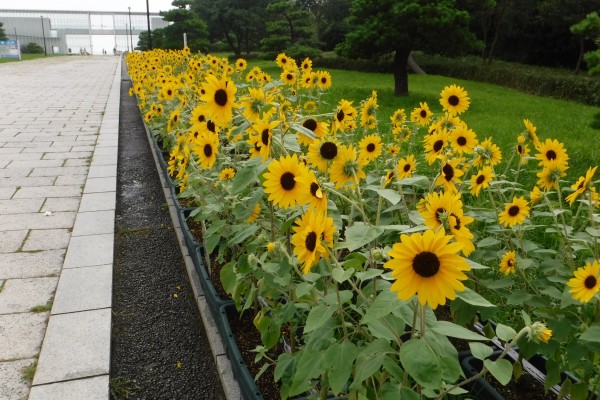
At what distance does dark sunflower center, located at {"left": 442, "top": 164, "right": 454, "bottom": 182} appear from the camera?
175 centimetres

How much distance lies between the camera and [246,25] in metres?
27.4

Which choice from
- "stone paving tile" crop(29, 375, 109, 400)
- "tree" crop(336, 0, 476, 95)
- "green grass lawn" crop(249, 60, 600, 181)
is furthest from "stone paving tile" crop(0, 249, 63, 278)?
"tree" crop(336, 0, 476, 95)

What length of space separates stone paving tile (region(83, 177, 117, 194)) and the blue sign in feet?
115

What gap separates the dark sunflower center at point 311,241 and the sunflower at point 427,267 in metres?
0.22

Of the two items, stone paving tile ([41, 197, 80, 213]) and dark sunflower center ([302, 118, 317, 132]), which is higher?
dark sunflower center ([302, 118, 317, 132])

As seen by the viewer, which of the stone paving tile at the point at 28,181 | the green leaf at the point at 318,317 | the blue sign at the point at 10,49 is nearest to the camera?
the green leaf at the point at 318,317

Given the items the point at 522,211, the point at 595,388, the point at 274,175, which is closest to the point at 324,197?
the point at 274,175

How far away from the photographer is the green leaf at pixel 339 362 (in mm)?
1119

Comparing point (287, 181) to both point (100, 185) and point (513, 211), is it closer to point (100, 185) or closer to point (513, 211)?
point (513, 211)

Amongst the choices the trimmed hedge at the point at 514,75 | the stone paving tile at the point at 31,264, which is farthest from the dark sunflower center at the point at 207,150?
the trimmed hedge at the point at 514,75

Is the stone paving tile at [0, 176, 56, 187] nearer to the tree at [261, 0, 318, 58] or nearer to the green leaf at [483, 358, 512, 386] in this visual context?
the green leaf at [483, 358, 512, 386]

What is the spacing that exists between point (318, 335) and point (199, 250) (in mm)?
1728

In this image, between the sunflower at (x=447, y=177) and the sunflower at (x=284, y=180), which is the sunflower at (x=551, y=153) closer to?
the sunflower at (x=447, y=177)

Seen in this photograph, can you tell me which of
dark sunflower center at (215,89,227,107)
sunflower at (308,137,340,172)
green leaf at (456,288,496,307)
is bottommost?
green leaf at (456,288,496,307)
